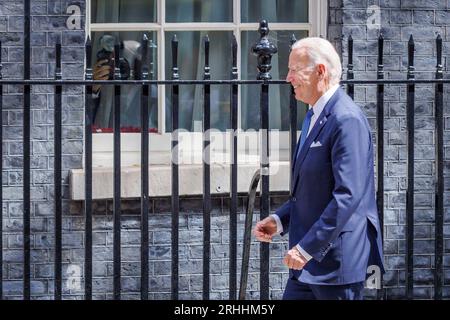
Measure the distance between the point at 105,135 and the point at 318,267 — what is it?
300cm

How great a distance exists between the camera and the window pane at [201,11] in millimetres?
7438

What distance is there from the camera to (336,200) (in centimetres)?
447

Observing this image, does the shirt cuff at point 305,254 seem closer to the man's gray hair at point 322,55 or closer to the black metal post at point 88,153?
the man's gray hair at point 322,55

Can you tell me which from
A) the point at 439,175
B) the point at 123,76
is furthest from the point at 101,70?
the point at 439,175

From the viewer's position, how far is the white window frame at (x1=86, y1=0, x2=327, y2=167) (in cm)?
727

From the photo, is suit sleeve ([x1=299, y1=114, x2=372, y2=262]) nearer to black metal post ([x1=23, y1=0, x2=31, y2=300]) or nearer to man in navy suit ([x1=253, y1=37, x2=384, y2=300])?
man in navy suit ([x1=253, y1=37, x2=384, y2=300])

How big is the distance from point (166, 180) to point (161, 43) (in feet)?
3.30

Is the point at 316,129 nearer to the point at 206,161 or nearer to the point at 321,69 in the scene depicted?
the point at 321,69

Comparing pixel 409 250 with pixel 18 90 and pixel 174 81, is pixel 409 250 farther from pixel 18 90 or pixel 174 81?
pixel 18 90

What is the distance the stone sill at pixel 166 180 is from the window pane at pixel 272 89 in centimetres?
46

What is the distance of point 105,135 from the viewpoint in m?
7.33

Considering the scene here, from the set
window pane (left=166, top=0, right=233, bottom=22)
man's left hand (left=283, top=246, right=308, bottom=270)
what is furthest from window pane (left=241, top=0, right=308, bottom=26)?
man's left hand (left=283, top=246, right=308, bottom=270)

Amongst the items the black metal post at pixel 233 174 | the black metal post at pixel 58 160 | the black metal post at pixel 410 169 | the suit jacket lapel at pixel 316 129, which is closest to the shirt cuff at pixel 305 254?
the suit jacket lapel at pixel 316 129
